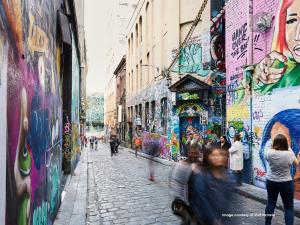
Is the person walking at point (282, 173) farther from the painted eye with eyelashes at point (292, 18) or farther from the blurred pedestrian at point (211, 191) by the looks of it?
the painted eye with eyelashes at point (292, 18)

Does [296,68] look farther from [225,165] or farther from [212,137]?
[212,137]

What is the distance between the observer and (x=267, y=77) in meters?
9.38

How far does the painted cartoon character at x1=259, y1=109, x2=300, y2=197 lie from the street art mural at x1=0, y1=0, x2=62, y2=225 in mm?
6317

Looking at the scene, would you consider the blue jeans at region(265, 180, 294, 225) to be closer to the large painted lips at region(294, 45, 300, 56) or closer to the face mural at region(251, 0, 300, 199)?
the face mural at region(251, 0, 300, 199)

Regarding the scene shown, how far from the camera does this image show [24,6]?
324cm

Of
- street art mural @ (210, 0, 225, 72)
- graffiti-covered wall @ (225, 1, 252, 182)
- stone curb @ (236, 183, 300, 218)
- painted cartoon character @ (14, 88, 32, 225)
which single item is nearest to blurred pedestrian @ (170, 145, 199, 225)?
painted cartoon character @ (14, 88, 32, 225)

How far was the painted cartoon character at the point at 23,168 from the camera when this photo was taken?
9.82 ft

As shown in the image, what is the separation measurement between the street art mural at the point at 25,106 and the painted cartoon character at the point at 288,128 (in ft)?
20.7

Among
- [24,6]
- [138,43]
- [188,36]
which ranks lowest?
[24,6]

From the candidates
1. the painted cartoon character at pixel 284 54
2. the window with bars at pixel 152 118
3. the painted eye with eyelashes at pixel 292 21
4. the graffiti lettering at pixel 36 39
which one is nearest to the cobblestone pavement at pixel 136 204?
the graffiti lettering at pixel 36 39

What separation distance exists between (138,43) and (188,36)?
11414 millimetres

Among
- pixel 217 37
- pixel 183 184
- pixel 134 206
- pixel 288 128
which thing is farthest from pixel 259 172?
pixel 217 37

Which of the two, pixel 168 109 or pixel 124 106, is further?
pixel 124 106

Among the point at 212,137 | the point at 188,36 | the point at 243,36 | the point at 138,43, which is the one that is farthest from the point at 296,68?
the point at 138,43
